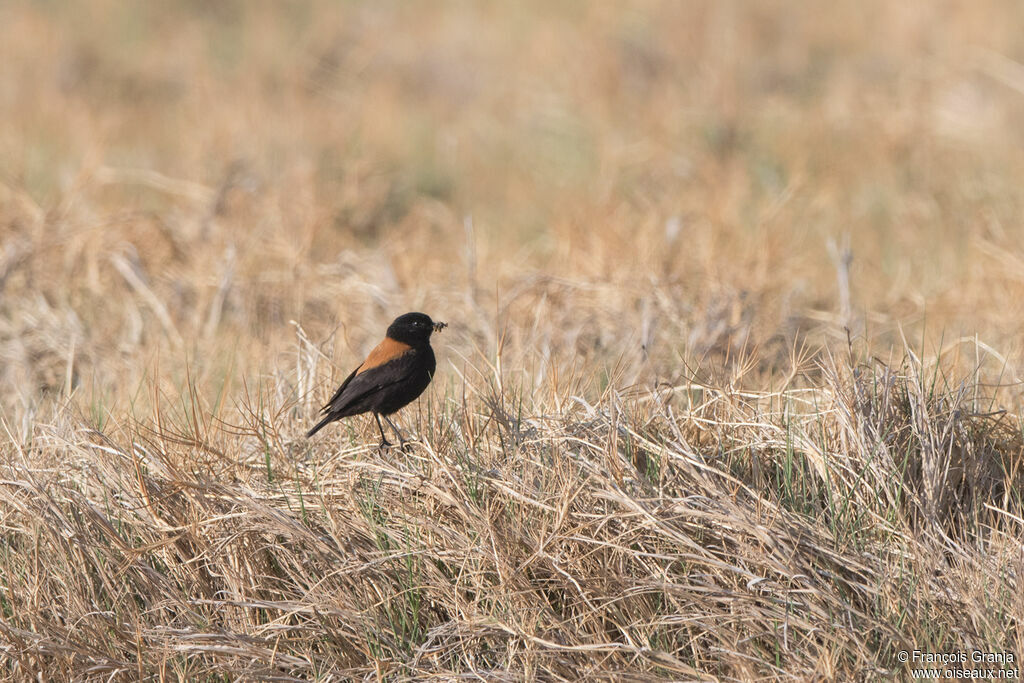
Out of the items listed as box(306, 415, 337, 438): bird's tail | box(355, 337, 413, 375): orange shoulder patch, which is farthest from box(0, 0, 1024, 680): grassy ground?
box(355, 337, 413, 375): orange shoulder patch

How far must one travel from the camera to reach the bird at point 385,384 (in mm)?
3803

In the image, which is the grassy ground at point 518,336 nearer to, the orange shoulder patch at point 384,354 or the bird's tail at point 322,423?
the bird's tail at point 322,423

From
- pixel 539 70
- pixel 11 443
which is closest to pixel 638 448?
pixel 11 443

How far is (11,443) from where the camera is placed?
3934 mm

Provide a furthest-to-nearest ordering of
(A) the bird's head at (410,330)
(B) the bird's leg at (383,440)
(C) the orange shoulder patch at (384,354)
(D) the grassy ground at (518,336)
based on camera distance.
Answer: (A) the bird's head at (410,330), (C) the orange shoulder patch at (384,354), (B) the bird's leg at (383,440), (D) the grassy ground at (518,336)

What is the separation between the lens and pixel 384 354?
3992mm

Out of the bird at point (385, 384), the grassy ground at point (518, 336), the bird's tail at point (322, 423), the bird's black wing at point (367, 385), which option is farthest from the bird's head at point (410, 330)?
the bird's tail at point (322, 423)

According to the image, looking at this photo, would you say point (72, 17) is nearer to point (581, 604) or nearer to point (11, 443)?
point (11, 443)

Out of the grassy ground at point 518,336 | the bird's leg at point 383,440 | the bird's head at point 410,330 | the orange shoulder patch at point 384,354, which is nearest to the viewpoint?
the grassy ground at point 518,336

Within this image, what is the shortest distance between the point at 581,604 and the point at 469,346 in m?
3.12

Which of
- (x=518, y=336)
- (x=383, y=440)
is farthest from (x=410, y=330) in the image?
(x=518, y=336)

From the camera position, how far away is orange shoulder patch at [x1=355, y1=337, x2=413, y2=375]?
3934mm

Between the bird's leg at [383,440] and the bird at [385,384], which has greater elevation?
the bird at [385,384]

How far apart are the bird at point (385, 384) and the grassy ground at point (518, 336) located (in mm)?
154
